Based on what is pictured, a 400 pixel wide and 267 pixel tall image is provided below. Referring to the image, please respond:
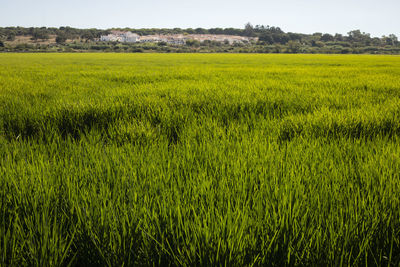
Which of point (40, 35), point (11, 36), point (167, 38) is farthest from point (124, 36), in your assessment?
point (11, 36)

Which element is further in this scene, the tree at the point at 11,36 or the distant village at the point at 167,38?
the distant village at the point at 167,38

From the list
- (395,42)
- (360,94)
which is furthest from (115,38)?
(360,94)

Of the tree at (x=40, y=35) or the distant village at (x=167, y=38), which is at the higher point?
the distant village at (x=167, y=38)

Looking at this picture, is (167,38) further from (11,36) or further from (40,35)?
(11,36)

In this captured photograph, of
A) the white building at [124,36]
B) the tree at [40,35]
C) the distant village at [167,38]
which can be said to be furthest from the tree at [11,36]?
the white building at [124,36]

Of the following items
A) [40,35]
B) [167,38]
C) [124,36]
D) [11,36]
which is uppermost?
[124,36]

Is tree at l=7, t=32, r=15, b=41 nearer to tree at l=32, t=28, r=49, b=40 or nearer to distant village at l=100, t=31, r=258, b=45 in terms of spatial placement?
tree at l=32, t=28, r=49, b=40

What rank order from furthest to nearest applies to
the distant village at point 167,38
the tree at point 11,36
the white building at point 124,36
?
the white building at point 124,36, the distant village at point 167,38, the tree at point 11,36

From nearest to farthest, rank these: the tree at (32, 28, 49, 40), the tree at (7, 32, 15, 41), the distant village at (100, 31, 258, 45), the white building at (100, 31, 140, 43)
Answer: the tree at (7, 32, 15, 41), the tree at (32, 28, 49, 40), the distant village at (100, 31, 258, 45), the white building at (100, 31, 140, 43)

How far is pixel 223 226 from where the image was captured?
847 millimetres

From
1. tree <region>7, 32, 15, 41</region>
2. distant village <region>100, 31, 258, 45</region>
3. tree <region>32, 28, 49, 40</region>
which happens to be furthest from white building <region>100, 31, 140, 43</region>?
tree <region>7, 32, 15, 41</region>

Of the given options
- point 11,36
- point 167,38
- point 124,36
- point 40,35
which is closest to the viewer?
point 11,36

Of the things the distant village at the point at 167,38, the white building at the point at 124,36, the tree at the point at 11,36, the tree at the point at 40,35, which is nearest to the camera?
the tree at the point at 11,36

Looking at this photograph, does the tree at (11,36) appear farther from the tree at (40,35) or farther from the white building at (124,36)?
the white building at (124,36)
